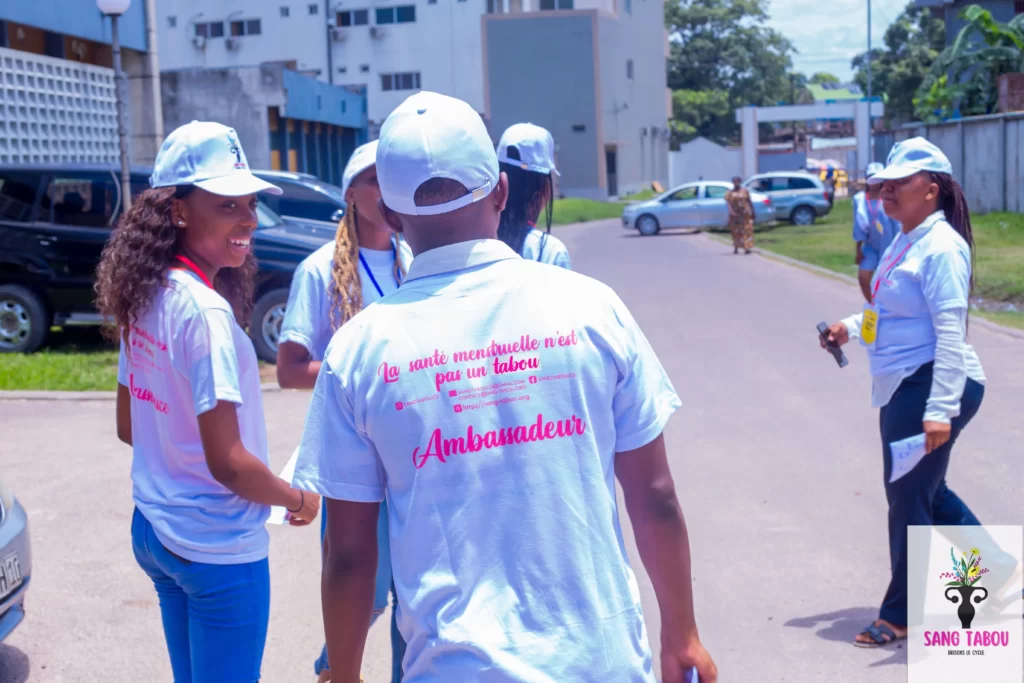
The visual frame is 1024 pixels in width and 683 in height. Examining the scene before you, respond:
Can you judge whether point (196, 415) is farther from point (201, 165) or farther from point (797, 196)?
point (797, 196)

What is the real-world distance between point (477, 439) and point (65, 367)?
1069 cm

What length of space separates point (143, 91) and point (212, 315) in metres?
17.7

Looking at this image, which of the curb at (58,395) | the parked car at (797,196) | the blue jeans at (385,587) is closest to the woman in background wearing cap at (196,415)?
the blue jeans at (385,587)

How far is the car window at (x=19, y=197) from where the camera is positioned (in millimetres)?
12391

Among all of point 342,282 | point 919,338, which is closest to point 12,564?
point 342,282

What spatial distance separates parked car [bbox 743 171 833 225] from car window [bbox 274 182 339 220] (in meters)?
23.6

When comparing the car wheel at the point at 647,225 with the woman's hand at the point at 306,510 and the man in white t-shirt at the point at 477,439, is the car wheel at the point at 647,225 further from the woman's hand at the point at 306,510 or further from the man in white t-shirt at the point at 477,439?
the man in white t-shirt at the point at 477,439

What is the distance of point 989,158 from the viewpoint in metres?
29.0

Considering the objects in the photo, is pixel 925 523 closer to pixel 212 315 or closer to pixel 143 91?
pixel 212 315

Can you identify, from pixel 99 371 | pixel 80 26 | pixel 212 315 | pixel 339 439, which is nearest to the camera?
pixel 339 439

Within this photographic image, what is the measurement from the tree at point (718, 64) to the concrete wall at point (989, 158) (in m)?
54.1

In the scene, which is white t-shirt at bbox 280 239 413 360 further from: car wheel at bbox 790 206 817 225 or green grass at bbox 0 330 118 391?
car wheel at bbox 790 206 817 225

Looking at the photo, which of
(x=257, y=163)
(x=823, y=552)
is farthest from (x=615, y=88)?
(x=823, y=552)

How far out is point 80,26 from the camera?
17.3 m
